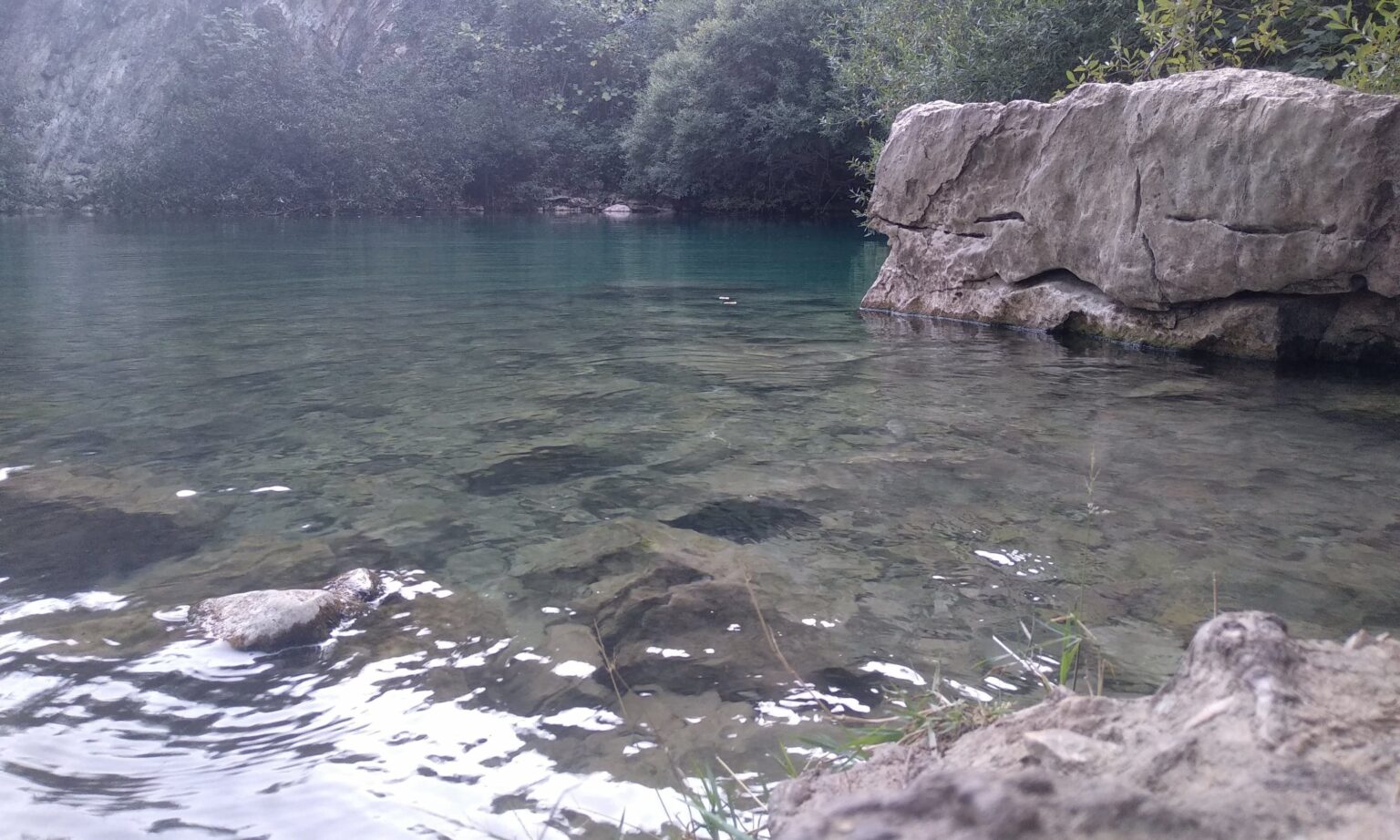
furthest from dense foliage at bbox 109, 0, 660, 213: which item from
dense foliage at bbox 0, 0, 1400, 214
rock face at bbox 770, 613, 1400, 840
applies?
rock face at bbox 770, 613, 1400, 840

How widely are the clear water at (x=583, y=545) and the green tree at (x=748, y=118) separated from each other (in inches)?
774

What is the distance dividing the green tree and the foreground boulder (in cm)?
2268

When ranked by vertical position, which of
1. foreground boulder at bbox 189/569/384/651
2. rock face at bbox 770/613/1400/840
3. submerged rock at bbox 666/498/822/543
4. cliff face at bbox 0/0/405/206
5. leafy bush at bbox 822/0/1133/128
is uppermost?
cliff face at bbox 0/0/405/206

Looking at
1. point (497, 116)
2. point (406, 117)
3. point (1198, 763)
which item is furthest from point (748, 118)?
point (1198, 763)

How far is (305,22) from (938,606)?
39192 millimetres

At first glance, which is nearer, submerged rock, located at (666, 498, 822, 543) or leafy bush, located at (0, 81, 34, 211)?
submerged rock, located at (666, 498, 822, 543)

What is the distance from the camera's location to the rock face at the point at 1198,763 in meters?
1.07

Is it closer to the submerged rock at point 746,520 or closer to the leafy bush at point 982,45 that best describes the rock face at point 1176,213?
the submerged rock at point 746,520

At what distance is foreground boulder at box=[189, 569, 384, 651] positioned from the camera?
2.65 metres

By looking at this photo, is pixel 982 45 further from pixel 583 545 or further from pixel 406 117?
pixel 406 117

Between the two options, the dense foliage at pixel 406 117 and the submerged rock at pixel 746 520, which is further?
the dense foliage at pixel 406 117

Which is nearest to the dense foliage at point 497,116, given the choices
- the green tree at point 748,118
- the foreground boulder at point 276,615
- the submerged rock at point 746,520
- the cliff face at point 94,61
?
the green tree at point 748,118

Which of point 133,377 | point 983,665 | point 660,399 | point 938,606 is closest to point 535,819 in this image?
point 983,665

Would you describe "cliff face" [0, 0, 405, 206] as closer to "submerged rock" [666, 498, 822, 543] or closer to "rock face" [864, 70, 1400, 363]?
"rock face" [864, 70, 1400, 363]
